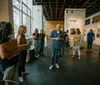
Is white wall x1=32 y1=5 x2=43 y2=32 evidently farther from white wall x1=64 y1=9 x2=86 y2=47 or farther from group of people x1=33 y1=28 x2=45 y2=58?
group of people x1=33 y1=28 x2=45 y2=58

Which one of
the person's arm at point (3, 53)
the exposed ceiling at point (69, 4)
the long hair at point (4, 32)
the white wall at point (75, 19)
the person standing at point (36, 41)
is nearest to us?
the person's arm at point (3, 53)

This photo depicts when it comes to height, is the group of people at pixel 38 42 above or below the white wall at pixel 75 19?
below

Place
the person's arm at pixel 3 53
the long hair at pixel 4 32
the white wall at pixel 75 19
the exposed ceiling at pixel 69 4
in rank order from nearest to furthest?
the person's arm at pixel 3 53
the long hair at pixel 4 32
the exposed ceiling at pixel 69 4
the white wall at pixel 75 19

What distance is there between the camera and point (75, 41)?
719cm

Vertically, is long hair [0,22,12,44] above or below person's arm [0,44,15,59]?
above

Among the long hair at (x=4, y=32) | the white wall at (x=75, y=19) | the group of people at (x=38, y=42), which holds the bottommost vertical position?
the group of people at (x=38, y=42)

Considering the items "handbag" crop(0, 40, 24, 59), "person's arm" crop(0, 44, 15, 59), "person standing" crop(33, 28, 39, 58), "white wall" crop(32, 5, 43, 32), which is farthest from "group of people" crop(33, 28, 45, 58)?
"person's arm" crop(0, 44, 15, 59)

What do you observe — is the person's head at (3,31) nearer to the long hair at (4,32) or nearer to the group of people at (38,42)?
Answer: the long hair at (4,32)

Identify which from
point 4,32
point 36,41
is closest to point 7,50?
point 4,32

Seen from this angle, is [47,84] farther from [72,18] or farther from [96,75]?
[72,18]

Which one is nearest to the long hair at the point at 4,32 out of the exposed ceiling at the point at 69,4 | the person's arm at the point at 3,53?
the person's arm at the point at 3,53

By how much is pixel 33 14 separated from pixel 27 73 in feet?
27.6

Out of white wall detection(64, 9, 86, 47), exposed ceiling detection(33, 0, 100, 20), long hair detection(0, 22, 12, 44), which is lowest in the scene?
long hair detection(0, 22, 12, 44)

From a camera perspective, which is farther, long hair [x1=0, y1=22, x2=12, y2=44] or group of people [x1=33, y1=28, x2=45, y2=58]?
group of people [x1=33, y1=28, x2=45, y2=58]
